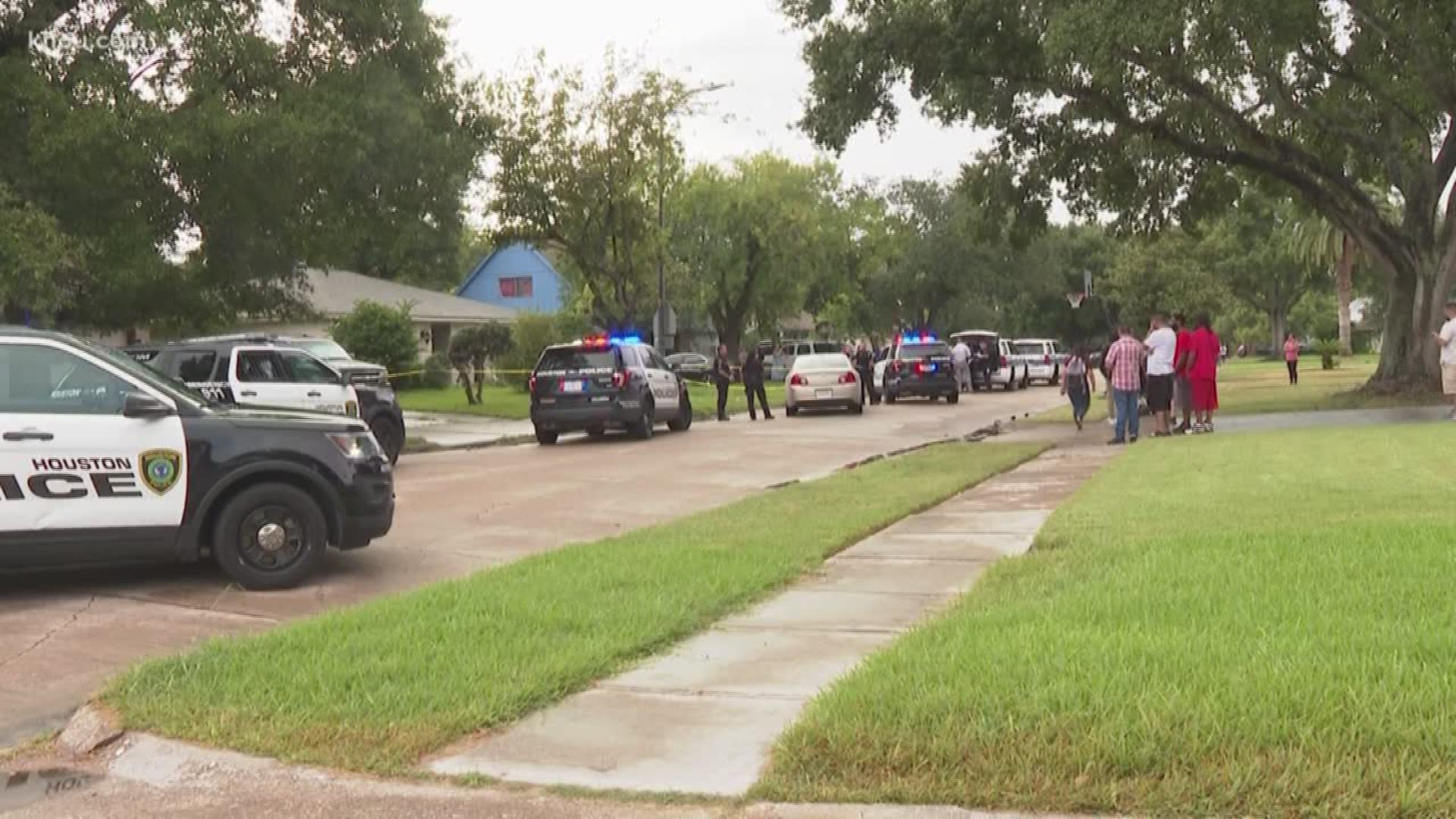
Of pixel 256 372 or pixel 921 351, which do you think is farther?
pixel 921 351

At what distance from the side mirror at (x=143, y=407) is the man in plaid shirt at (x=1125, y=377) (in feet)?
40.5

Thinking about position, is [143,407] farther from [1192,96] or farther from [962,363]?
[962,363]

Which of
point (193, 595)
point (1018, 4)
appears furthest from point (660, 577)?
point (1018, 4)

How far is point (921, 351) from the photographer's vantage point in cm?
3131

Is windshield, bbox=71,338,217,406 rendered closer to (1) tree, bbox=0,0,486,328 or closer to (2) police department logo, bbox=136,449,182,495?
(2) police department logo, bbox=136,449,182,495

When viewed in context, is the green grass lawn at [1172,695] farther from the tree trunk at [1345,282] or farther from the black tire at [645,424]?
the tree trunk at [1345,282]

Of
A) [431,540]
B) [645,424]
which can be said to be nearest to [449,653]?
[431,540]

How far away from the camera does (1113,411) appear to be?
18.1 meters

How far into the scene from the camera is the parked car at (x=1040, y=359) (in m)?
43.0

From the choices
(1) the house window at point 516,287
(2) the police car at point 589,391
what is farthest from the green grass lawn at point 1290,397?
(1) the house window at point 516,287

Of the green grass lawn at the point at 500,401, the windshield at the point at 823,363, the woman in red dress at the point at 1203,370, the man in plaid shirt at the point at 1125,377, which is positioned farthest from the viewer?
the green grass lawn at the point at 500,401

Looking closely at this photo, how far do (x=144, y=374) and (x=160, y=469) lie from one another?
2.20 feet

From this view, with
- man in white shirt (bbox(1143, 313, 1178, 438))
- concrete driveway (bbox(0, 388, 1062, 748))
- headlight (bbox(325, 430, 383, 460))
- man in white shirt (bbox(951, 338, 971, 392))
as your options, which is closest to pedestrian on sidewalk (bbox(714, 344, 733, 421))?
concrete driveway (bbox(0, 388, 1062, 748))

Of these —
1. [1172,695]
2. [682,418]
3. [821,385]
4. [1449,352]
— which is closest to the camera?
[1172,695]
